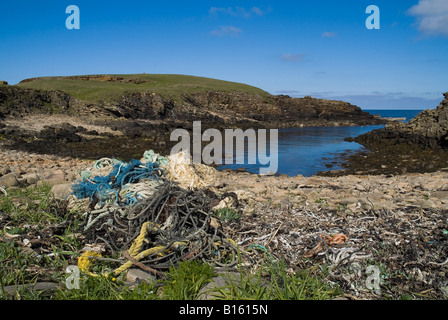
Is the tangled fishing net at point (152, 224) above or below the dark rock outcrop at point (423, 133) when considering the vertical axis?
below

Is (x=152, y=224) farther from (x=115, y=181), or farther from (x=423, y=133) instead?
(x=423, y=133)

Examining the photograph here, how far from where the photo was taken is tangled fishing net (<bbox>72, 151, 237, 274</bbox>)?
2.99 metres

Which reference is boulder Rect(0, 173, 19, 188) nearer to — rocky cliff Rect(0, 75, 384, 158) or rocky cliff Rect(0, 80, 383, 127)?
rocky cliff Rect(0, 75, 384, 158)

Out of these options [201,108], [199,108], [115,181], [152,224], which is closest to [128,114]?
[199,108]

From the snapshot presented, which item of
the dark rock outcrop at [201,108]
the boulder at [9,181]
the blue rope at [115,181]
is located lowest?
the boulder at [9,181]

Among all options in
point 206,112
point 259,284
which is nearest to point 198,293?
point 259,284

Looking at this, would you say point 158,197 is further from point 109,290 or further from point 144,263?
point 109,290

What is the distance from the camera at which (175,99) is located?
3897 cm

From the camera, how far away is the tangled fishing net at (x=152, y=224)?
118 inches

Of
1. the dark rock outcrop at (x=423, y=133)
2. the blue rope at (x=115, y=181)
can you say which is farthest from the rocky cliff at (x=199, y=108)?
the blue rope at (x=115, y=181)

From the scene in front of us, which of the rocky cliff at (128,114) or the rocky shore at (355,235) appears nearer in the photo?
the rocky shore at (355,235)

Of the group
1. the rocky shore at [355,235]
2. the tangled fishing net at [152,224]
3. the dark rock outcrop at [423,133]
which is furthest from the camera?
the dark rock outcrop at [423,133]

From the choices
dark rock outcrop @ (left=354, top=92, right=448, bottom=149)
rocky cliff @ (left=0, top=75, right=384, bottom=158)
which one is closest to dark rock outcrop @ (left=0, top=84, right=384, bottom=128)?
rocky cliff @ (left=0, top=75, right=384, bottom=158)

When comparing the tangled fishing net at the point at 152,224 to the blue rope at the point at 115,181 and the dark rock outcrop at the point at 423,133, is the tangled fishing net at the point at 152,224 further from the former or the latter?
the dark rock outcrop at the point at 423,133
